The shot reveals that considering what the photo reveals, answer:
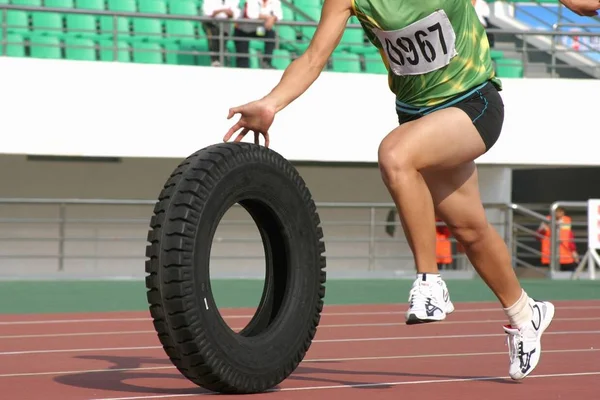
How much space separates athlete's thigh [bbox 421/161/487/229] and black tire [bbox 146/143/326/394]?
1.70 ft

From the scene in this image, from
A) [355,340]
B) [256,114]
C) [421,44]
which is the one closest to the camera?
→ [256,114]

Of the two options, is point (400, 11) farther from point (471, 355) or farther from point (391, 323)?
point (391, 323)

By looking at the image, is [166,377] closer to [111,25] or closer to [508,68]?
[111,25]

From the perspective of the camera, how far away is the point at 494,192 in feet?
65.0

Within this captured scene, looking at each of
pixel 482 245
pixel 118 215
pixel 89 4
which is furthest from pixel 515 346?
pixel 118 215

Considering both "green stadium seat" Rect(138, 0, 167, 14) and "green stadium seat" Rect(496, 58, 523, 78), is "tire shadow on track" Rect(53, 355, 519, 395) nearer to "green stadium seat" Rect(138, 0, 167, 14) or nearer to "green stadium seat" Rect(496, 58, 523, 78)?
"green stadium seat" Rect(138, 0, 167, 14)

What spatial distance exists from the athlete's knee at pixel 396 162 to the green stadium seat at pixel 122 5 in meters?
13.5

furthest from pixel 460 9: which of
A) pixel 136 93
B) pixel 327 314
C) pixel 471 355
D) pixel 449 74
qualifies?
pixel 136 93

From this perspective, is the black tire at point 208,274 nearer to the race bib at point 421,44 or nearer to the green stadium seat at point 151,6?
the race bib at point 421,44

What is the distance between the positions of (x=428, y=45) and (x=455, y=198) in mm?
655

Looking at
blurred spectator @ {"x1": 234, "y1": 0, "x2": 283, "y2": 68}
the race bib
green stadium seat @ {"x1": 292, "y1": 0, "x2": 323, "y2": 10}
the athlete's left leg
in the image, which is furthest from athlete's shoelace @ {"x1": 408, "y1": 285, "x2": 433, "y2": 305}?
green stadium seat @ {"x1": 292, "y1": 0, "x2": 323, "y2": 10}

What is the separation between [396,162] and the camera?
481 cm

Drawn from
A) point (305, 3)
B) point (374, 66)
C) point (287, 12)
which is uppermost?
point (305, 3)

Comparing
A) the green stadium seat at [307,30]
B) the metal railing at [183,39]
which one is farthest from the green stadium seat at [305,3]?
the metal railing at [183,39]
